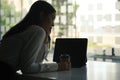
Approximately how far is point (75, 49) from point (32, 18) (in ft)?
2.02

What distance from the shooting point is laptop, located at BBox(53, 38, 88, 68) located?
2.37 meters

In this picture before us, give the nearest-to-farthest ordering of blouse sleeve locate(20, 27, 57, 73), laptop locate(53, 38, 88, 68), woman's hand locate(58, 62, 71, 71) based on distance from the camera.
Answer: blouse sleeve locate(20, 27, 57, 73) < woman's hand locate(58, 62, 71, 71) < laptop locate(53, 38, 88, 68)

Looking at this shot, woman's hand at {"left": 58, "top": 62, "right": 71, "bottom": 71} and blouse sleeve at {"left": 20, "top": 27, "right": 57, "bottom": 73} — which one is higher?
blouse sleeve at {"left": 20, "top": 27, "right": 57, "bottom": 73}

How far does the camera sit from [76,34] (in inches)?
183

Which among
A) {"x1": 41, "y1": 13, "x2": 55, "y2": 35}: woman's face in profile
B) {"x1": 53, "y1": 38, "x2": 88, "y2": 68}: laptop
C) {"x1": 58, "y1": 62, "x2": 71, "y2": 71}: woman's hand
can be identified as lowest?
{"x1": 58, "y1": 62, "x2": 71, "y2": 71}: woman's hand

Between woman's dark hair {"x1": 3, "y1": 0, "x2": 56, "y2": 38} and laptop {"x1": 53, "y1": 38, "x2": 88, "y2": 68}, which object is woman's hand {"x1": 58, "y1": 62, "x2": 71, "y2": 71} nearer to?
laptop {"x1": 53, "y1": 38, "x2": 88, "y2": 68}

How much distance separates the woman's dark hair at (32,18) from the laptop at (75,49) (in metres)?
0.48

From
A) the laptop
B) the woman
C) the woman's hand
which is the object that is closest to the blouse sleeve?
the woman

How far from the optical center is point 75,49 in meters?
2.40

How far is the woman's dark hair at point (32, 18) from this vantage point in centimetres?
192

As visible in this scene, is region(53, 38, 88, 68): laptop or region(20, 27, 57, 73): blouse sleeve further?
region(53, 38, 88, 68): laptop

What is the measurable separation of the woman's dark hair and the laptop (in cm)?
48

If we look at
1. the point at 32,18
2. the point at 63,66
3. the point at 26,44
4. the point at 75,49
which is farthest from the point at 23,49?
the point at 75,49

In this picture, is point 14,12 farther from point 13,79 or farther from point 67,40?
point 13,79
